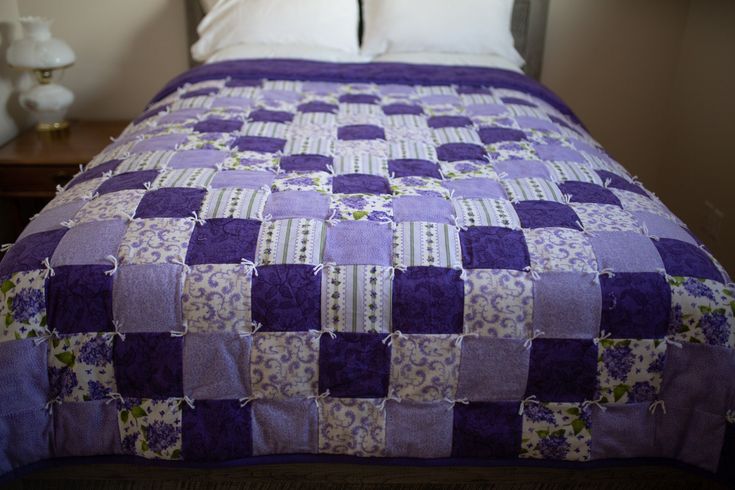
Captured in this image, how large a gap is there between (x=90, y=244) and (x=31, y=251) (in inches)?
5.0

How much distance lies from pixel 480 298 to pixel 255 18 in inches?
71.0

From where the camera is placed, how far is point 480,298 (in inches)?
56.7

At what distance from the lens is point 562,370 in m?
1.46

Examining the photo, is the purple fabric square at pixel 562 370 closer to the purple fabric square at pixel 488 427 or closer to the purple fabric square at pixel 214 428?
the purple fabric square at pixel 488 427

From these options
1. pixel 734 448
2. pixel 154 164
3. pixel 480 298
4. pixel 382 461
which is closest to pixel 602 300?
pixel 480 298

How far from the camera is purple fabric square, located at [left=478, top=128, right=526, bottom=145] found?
210cm

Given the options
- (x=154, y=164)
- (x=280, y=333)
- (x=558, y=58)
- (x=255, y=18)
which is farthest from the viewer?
(x=558, y=58)

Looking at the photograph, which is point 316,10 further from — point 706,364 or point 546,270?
point 706,364

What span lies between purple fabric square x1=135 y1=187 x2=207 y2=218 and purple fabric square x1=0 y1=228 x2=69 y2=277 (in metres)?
0.17

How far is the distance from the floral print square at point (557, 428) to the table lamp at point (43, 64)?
2.28 metres

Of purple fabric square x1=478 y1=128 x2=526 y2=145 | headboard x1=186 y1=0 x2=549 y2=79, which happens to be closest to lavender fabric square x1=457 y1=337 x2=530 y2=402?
purple fabric square x1=478 y1=128 x2=526 y2=145

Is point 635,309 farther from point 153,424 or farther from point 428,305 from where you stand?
point 153,424

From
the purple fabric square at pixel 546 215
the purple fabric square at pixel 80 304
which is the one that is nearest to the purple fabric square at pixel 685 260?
the purple fabric square at pixel 546 215

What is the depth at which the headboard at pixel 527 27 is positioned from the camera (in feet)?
10.2
